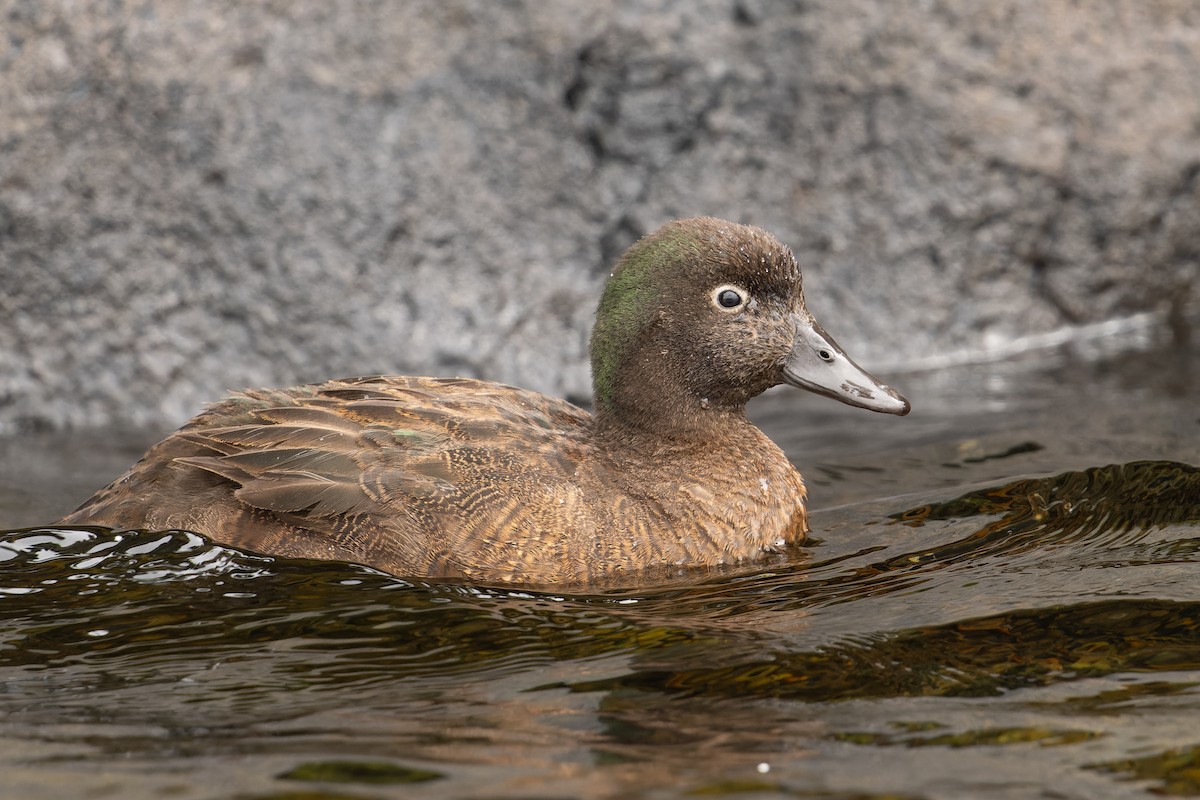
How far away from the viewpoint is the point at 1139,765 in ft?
13.5

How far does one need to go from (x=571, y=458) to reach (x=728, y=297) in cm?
90

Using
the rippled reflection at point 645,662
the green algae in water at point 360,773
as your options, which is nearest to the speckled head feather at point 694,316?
the rippled reflection at point 645,662

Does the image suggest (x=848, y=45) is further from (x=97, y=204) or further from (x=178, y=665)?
(x=178, y=665)

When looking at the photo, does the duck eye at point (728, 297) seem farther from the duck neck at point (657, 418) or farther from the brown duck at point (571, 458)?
the duck neck at point (657, 418)

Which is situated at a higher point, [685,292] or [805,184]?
[805,184]

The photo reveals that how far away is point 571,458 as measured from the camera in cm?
612

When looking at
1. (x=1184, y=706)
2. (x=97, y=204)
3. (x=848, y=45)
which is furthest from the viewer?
(x=848, y=45)

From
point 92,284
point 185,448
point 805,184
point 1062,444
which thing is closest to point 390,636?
point 185,448

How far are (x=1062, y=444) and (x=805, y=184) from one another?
8.80 feet

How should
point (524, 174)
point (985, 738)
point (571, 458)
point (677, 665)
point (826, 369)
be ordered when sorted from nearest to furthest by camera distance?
point (985, 738)
point (677, 665)
point (571, 458)
point (826, 369)
point (524, 174)

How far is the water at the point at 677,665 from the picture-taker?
13.5 feet

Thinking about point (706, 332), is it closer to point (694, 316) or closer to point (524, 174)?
point (694, 316)

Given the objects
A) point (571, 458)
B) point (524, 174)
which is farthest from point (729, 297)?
point (524, 174)

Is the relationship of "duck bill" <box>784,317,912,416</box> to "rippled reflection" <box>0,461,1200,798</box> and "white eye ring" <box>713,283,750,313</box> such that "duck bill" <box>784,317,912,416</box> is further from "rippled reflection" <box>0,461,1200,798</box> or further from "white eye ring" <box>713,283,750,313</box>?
"rippled reflection" <box>0,461,1200,798</box>
